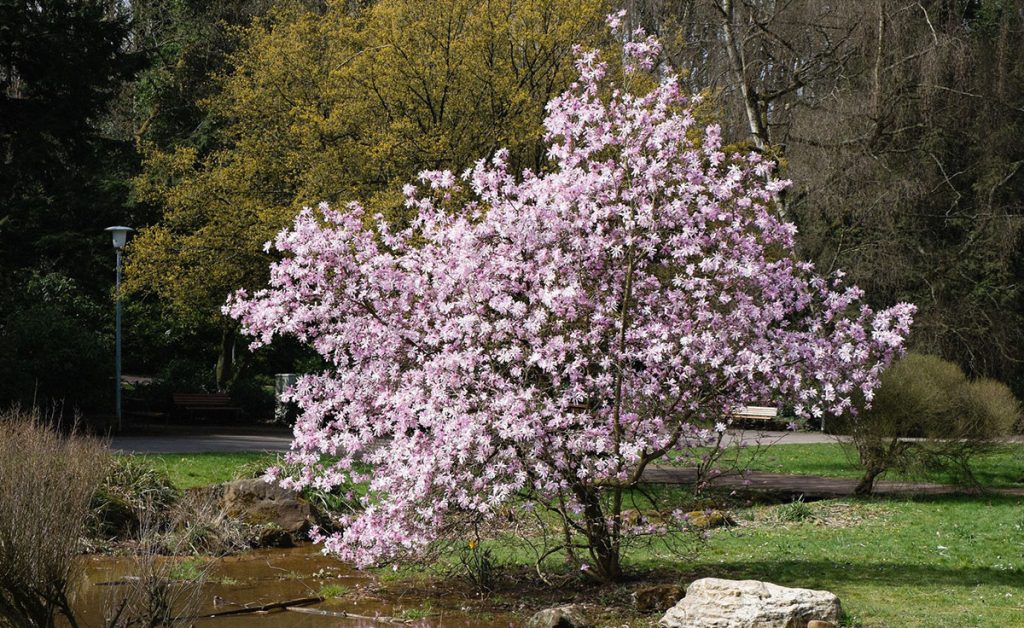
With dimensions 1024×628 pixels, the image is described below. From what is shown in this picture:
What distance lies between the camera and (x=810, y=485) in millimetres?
17125

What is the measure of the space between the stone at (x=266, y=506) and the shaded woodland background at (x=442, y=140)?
210 inches

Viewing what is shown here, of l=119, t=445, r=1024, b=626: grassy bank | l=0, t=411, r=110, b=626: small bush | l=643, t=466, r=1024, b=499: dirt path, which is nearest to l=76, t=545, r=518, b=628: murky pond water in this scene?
l=119, t=445, r=1024, b=626: grassy bank

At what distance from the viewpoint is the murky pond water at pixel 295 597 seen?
898 centimetres

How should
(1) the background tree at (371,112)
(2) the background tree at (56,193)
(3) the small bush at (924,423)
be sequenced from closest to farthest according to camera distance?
(3) the small bush at (924,423) → (1) the background tree at (371,112) → (2) the background tree at (56,193)

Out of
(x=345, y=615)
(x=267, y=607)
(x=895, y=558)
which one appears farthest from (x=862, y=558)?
(x=267, y=607)

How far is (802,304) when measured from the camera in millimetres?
9570

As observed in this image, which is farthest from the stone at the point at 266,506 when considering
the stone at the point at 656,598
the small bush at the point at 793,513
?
the small bush at the point at 793,513

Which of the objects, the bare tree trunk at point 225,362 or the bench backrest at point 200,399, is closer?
the bench backrest at point 200,399

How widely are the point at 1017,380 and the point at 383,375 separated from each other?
2499 cm

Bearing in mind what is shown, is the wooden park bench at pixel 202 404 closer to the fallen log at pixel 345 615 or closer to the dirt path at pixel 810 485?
the dirt path at pixel 810 485

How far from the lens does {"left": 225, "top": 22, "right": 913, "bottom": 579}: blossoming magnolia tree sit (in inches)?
351

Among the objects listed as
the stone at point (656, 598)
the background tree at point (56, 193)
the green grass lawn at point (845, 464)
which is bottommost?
the stone at point (656, 598)

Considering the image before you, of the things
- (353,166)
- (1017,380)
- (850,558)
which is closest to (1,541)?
(850,558)

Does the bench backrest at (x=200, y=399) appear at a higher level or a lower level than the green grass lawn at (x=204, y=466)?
higher
